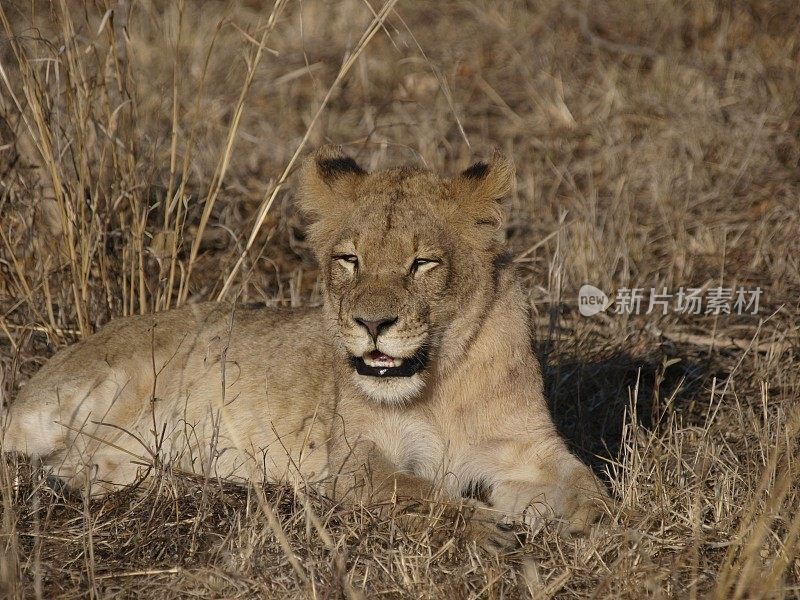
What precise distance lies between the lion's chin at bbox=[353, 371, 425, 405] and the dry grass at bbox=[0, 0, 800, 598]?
1.26ft

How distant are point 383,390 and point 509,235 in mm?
3168

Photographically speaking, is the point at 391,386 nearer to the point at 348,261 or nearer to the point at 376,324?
the point at 376,324

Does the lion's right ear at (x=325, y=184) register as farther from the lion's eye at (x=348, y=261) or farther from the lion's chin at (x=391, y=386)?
the lion's chin at (x=391, y=386)

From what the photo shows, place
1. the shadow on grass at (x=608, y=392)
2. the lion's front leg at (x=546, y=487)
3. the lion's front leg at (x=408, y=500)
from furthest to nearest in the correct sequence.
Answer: the shadow on grass at (x=608, y=392) < the lion's front leg at (x=546, y=487) < the lion's front leg at (x=408, y=500)

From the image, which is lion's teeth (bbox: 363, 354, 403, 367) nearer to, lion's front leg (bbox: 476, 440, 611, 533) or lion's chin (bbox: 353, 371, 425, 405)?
lion's chin (bbox: 353, 371, 425, 405)

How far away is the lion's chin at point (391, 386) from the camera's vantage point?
3.51 m

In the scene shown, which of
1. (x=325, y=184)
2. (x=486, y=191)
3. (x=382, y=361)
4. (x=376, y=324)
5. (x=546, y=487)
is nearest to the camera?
(x=376, y=324)

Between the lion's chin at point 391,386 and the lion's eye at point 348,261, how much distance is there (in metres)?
0.34

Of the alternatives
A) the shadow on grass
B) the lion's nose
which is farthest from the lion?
the shadow on grass

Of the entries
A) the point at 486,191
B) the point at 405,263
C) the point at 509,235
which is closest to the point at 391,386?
the point at 405,263

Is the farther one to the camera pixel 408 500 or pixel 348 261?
pixel 348 261

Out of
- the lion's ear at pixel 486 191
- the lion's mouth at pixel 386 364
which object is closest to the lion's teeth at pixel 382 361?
the lion's mouth at pixel 386 364

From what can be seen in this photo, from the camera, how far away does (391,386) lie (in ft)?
11.5

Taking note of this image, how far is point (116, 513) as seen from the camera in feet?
11.7
